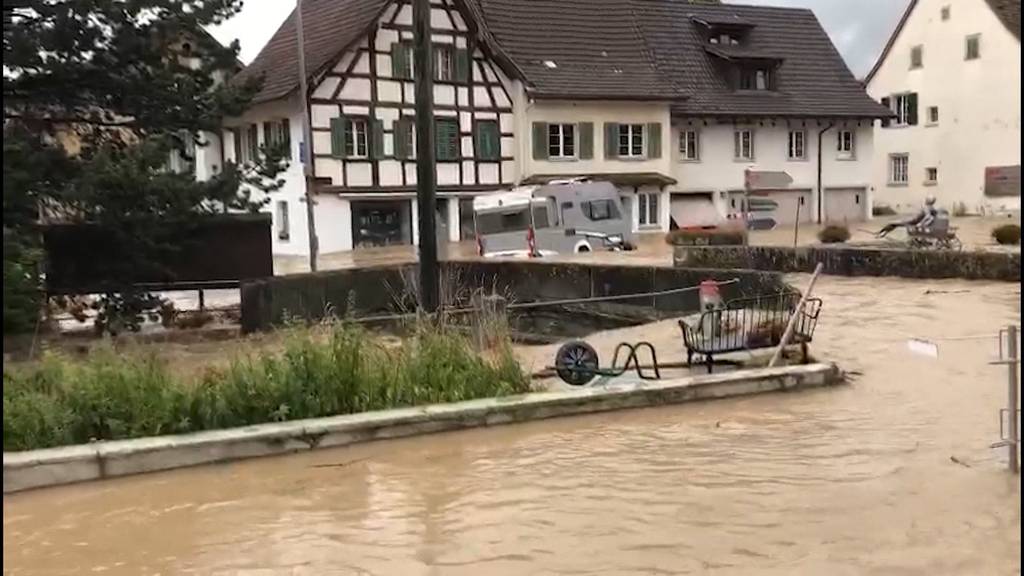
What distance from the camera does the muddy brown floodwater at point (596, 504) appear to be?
5.65 meters

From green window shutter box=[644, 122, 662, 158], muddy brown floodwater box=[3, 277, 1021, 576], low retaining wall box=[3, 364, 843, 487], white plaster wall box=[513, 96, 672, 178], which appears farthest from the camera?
green window shutter box=[644, 122, 662, 158]

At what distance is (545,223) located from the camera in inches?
1209

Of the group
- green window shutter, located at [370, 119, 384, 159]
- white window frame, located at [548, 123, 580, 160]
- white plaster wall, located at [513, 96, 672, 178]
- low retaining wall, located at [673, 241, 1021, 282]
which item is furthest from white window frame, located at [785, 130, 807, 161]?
low retaining wall, located at [673, 241, 1021, 282]

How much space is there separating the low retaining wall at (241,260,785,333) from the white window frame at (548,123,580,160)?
1529 centimetres

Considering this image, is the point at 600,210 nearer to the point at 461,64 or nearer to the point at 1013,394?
the point at 461,64

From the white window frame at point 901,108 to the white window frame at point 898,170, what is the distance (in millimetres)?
1838

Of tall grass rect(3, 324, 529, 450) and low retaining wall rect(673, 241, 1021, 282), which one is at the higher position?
low retaining wall rect(673, 241, 1021, 282)

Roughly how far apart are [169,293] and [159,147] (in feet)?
13.6

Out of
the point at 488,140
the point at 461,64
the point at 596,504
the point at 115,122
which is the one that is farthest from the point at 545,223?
the point at 596,504

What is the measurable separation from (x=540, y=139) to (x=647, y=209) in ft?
17.5

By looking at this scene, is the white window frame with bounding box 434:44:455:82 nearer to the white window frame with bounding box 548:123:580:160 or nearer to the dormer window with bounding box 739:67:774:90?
the white window frame with bounding box 548:123:580:160

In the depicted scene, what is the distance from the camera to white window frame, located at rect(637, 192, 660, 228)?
4116 centimetres

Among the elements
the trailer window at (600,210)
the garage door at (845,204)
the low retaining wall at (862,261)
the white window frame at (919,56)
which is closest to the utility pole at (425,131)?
the low retaining wall at (862,261)

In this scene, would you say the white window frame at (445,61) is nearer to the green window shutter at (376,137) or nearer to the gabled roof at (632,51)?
the gabled roof at (632,51)
